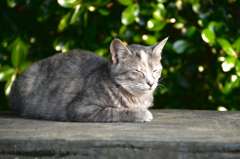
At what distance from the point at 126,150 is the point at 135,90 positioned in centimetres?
101

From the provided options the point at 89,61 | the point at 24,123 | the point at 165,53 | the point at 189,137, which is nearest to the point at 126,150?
the point at 189,137

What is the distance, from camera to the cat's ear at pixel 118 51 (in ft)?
9.17

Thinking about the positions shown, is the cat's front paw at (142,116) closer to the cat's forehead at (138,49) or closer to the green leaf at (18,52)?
the cat's forehead at (138,49)

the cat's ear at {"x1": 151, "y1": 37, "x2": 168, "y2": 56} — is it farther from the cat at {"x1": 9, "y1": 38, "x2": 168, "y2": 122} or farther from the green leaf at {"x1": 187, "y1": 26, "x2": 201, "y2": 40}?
the green leaf at {"x1": 187, "y1": 26, "x2": 201, "y2": 40}

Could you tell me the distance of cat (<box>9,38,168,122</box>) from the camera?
2.77m

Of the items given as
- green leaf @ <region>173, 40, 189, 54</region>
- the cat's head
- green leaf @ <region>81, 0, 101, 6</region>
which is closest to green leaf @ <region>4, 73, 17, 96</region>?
green leaf @ <region>81, 0, 101, 6</region>

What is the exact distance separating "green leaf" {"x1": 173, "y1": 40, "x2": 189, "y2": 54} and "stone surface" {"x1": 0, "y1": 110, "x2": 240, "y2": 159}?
1185 mm

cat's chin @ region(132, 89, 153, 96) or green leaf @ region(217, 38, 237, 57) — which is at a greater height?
green leaf @ region(217, 38, 237, 57)

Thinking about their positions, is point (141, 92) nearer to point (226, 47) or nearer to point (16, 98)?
point (226, 47)

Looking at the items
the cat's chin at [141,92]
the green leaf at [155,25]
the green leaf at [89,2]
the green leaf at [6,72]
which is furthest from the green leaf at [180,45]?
the green leaf at [6,72]

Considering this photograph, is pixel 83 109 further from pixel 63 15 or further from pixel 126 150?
pixel 63 15

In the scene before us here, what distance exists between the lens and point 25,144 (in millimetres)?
2002

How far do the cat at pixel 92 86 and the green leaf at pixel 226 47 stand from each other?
2.12 ft

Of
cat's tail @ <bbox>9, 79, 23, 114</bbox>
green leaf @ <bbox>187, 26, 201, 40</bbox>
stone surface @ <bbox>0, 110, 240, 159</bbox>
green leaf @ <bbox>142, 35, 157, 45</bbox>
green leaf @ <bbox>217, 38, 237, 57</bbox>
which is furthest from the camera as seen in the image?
green leaf @ <bbox>142, 35, 157, 45</bbox>
